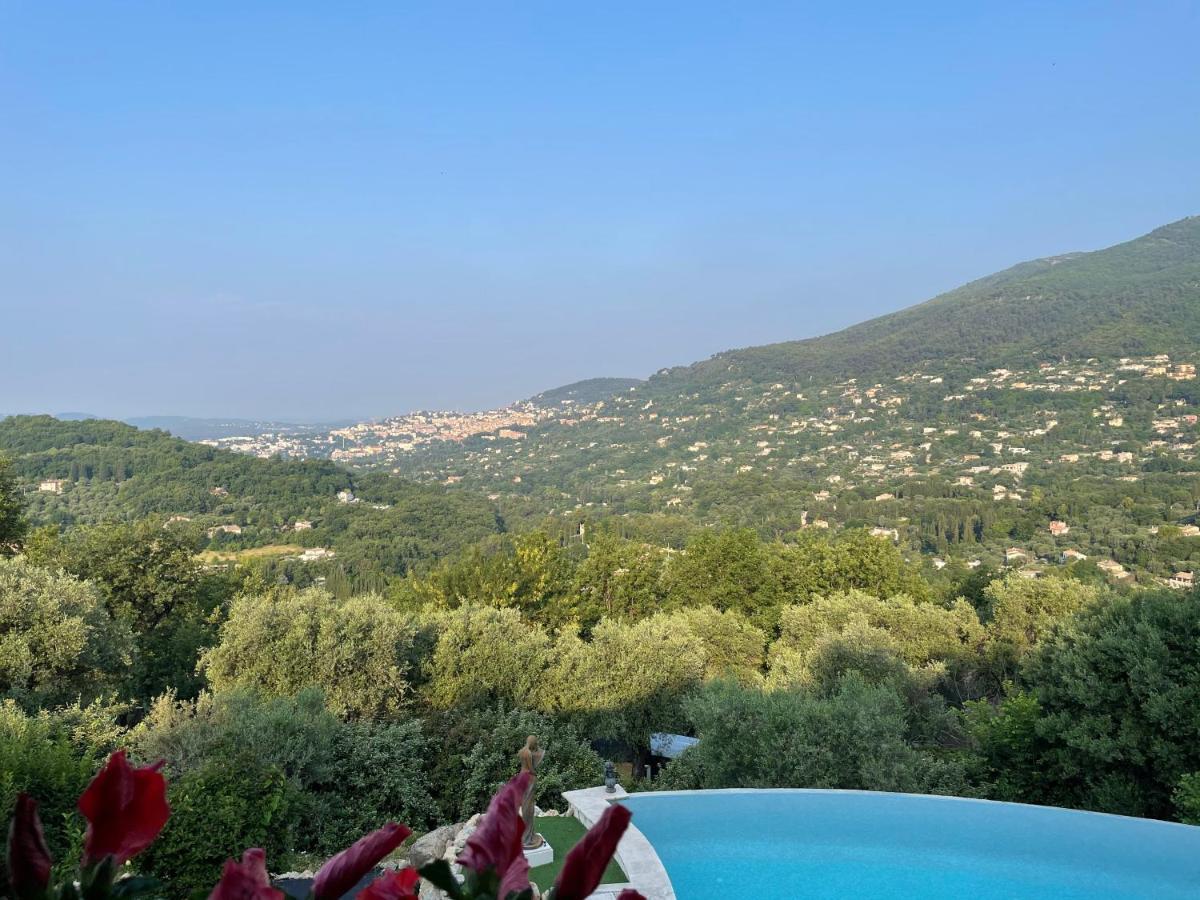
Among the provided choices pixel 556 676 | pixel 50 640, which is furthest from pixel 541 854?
pixel 50 640

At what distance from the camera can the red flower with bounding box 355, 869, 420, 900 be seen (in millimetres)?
732

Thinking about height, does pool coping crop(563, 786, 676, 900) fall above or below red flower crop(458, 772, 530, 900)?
below

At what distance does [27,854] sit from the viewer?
2.56 feet

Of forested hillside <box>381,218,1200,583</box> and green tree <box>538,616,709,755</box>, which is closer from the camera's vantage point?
green tree <box>538,616,709,755</box>

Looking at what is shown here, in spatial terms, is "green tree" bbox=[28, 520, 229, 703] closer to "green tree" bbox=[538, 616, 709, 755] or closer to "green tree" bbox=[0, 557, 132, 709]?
"green tree" bbox=[0, 557, 132, 709]

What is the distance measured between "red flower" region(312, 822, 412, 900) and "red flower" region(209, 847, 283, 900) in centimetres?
7

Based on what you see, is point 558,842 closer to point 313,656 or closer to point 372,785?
point 372,785

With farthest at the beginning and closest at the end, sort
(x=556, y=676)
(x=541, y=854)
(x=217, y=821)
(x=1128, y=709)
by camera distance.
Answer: (x=556, y=676) < (x=1128, y=709) < (x=217, y=821) < (x=541, y=854)

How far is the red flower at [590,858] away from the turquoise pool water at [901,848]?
28.0 ft

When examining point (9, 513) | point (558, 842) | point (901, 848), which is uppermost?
point (9, 513)

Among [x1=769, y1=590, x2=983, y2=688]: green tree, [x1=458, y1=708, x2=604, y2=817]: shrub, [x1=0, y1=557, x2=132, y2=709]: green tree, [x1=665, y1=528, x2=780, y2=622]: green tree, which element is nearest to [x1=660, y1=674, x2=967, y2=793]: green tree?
[x1=458, y1=708, x2=604, y2=817]: shrub

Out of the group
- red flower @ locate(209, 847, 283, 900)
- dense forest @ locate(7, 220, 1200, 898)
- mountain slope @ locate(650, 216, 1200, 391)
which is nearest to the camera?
red flower @ locate(209, 847, 283, 900)

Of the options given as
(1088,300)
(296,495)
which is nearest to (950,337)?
(1088,300)

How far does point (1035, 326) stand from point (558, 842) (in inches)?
5992
